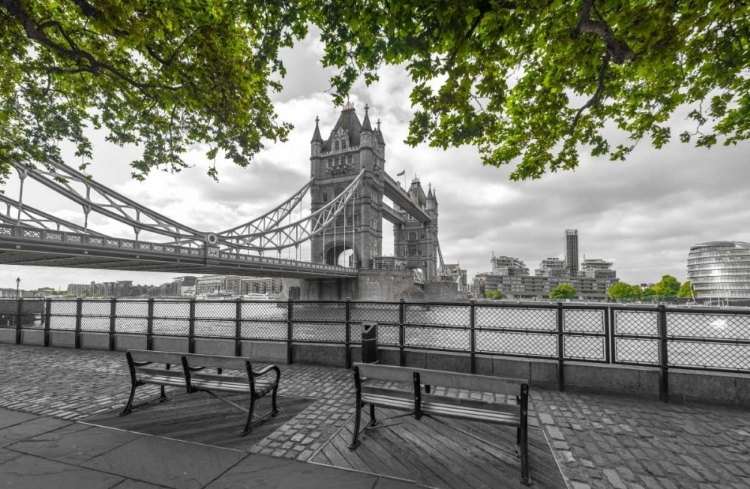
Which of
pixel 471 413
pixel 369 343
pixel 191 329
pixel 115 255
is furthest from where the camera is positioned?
pixel 115 255

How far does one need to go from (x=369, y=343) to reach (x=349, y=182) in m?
50.3

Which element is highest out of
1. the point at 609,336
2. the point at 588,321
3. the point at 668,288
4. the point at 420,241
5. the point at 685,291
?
the point at 420,241

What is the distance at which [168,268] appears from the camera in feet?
85.1

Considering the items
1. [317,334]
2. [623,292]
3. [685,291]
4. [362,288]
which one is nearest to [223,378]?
[317,334]

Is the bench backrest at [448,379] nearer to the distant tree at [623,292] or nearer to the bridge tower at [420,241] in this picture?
the bridge tower at [420,241]

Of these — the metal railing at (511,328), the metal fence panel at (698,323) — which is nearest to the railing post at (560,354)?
the metal railing at (511,328)

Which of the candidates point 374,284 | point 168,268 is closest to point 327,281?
point 374,284

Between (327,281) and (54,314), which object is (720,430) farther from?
(327,281)

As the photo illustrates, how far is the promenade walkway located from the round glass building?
3806 inches

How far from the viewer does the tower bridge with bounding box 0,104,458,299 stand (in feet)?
66.3

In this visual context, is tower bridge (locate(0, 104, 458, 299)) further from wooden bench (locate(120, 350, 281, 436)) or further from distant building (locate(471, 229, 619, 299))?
distant building (locate(471, 229, 619, 299))

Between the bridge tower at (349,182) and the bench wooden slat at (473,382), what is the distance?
1852 inches

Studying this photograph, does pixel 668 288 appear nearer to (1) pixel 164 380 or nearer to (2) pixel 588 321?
(2) pixel 588 321

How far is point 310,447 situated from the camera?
3123 mm
